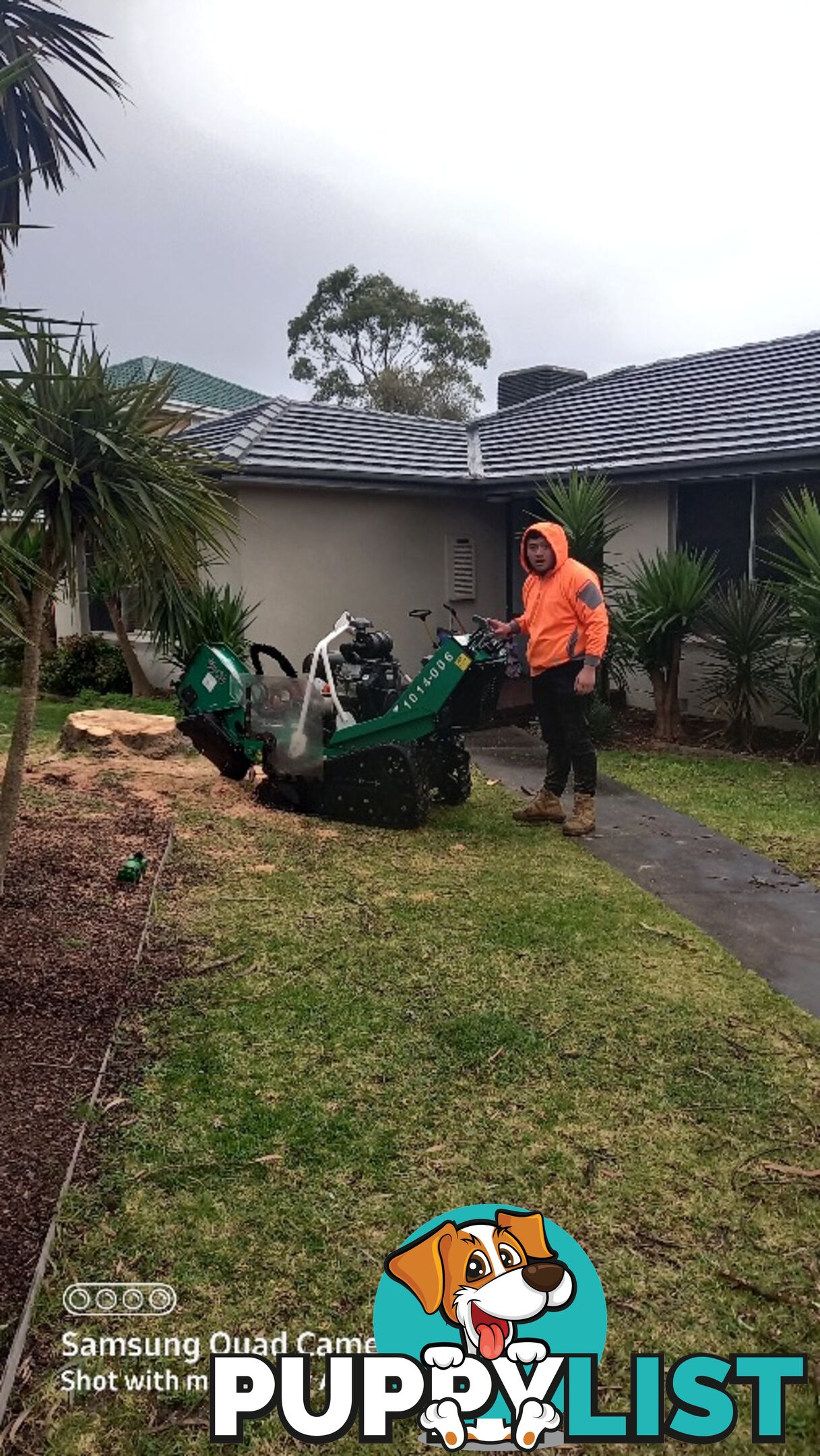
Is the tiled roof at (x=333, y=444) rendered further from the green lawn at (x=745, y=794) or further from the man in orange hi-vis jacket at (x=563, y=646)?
the man in orange hi-vis jacket at (x=563, y=646)

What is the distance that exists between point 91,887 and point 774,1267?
359 cm

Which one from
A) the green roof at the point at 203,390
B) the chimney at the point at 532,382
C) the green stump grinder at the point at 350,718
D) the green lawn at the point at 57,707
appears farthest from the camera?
the green roof at the point at 203,390

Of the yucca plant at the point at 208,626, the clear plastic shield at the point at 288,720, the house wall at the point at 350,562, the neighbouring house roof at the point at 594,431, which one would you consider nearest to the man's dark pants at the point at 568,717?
the clear plastic shield at the point at 288,720

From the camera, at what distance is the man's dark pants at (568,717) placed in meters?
6.62

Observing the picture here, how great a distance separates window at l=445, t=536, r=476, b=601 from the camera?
13648 millimetres

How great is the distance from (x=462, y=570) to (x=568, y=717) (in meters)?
7.35

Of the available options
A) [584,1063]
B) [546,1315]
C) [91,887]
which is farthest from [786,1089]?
[91,887]

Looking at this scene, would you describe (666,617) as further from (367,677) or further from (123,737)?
(123,737)

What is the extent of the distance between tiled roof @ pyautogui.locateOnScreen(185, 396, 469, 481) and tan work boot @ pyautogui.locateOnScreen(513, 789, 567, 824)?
239 inches

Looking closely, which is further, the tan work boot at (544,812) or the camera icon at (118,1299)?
the tan work boot at (544,812)

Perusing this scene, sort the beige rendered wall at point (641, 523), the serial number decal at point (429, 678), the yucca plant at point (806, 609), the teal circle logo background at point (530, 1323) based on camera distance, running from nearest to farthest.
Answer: the teal circle logo background at point (530, 1323) → the serial number decal at point (429, 678) → the yucca plant at point (806, 609) → the beige rendered wall at point (641, 523)

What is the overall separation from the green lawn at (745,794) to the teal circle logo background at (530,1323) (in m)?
3.87

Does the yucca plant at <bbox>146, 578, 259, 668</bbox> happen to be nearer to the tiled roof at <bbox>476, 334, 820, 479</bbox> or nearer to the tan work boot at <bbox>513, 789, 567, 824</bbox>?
Answer: the tiled roof at <bbox>476, 334, 820, 479</bbox>

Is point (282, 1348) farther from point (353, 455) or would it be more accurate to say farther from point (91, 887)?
point (353, 455)
